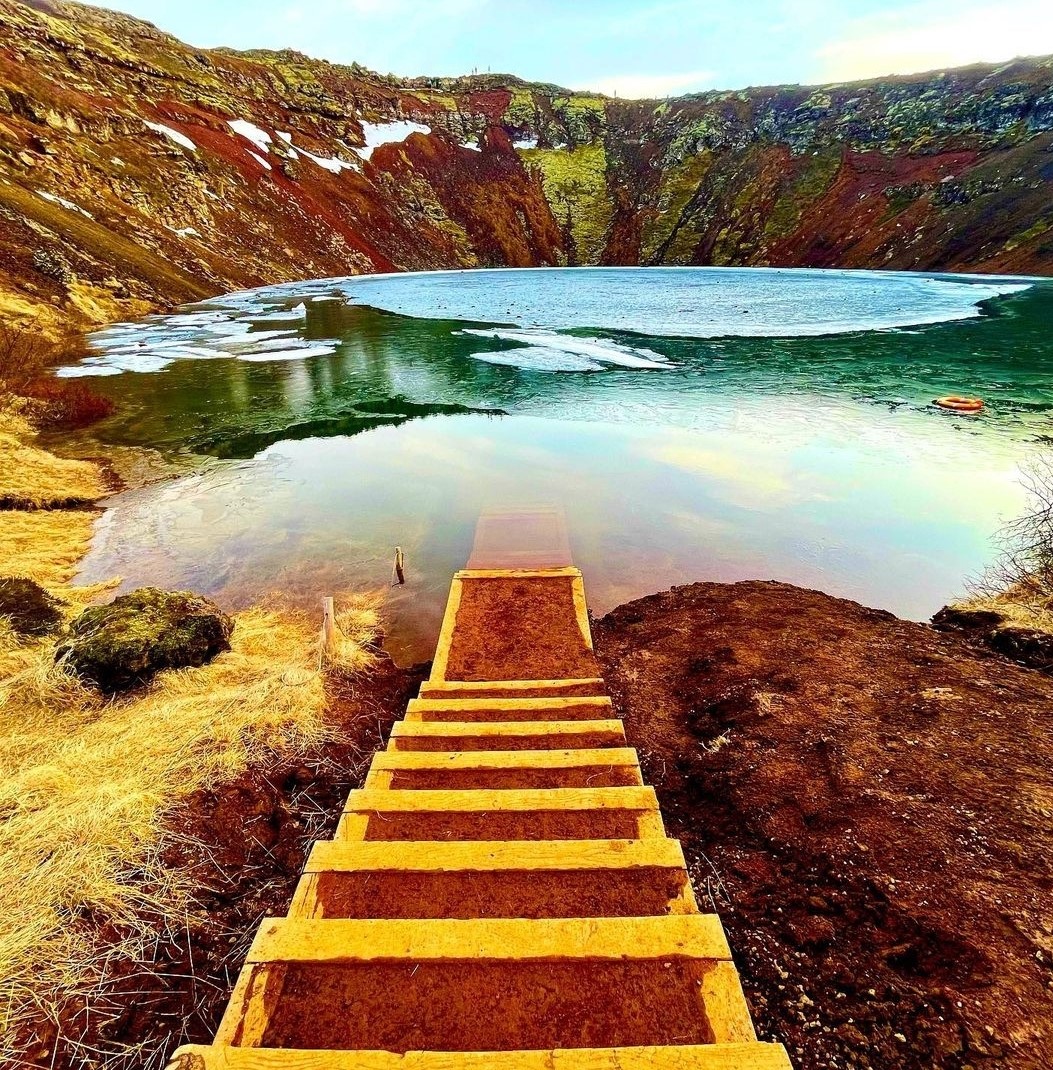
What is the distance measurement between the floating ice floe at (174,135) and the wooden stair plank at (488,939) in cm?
7538

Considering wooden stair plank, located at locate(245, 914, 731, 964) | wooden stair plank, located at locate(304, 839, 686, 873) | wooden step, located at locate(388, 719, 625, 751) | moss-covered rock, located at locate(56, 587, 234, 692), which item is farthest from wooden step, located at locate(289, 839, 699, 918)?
moss-covered rock, located at locate(56, 587, 234, 692)

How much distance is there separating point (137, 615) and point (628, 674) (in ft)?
19.4

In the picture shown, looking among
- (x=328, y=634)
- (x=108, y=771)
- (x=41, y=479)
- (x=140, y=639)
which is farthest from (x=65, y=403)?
(x=108, y=771)

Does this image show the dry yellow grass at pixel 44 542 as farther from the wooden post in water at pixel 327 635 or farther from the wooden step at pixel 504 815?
the wooden step at pixel 504 815

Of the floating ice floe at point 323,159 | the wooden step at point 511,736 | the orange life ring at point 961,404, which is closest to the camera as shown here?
the wooden step at point 511,736

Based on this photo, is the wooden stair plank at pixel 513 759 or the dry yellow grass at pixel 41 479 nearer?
the wooden stair plank at pixel 513 759

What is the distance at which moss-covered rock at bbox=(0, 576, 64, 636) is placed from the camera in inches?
264

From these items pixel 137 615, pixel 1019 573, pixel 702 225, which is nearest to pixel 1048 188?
pixel 702 225

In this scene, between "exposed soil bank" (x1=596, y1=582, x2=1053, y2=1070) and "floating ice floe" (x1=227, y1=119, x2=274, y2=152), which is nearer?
"exposed soil bank" (x1=596, y1=582, x2=1053, y2=1070)

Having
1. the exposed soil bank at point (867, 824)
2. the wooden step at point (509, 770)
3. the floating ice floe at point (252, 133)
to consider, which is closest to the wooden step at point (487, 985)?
the exposed soil bank at point (867, 824)

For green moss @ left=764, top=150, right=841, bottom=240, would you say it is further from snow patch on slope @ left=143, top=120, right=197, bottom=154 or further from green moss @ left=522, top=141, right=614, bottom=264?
snow patch on slope @ left=143, top=120, right=197, bottom=154

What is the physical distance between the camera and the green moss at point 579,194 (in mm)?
105188

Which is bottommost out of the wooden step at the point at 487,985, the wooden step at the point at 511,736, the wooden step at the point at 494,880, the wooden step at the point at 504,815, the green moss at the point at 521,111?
the wooden step at the point at 511,736

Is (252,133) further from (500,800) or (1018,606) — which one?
(500,800)
